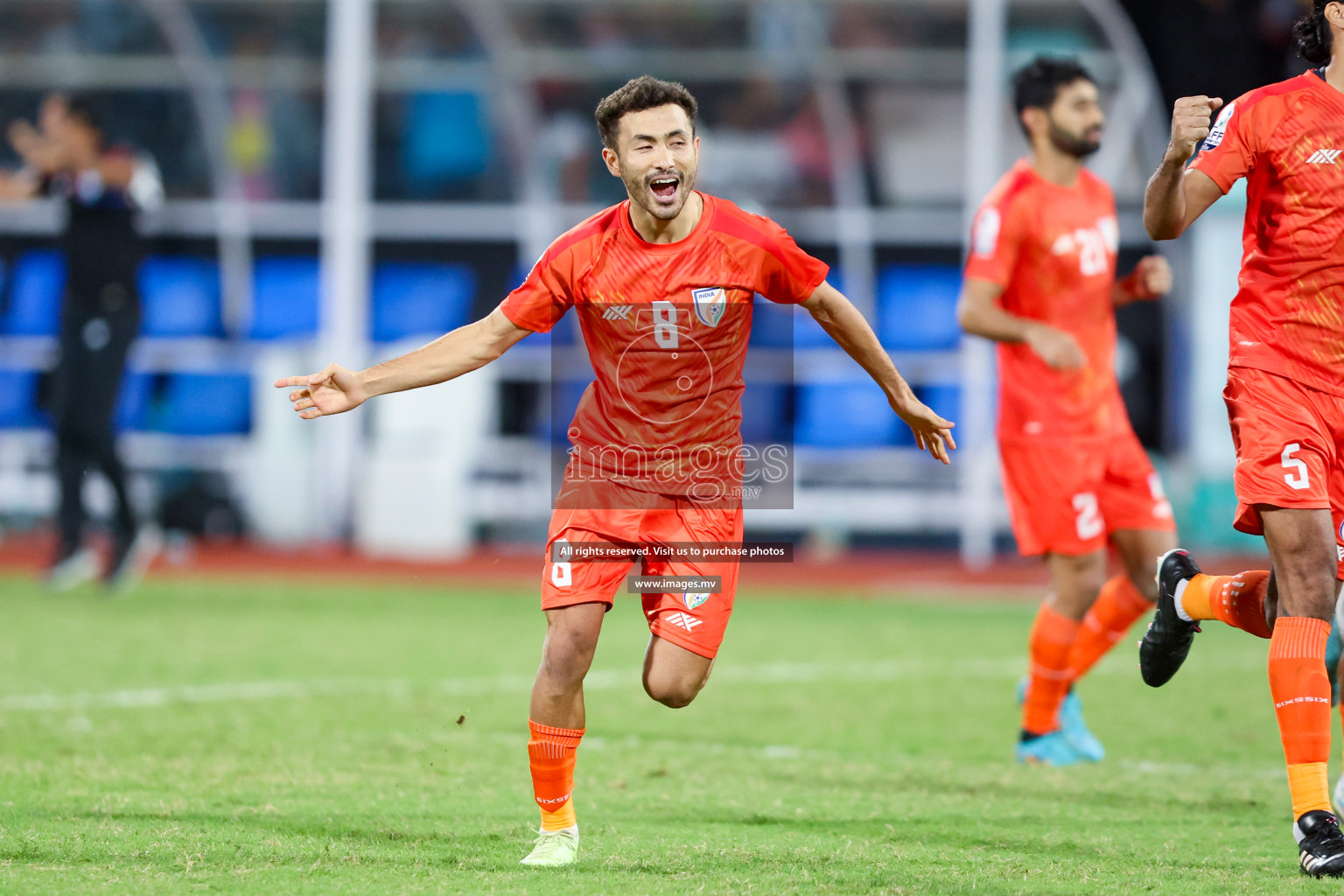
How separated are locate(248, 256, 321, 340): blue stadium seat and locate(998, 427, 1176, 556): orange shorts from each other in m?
12.0

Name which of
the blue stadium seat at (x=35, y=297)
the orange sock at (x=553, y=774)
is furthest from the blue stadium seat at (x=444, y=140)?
the orange sock at (x=553, y=774)

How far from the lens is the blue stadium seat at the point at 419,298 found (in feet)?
56.9

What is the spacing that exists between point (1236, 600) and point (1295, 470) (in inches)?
23.1

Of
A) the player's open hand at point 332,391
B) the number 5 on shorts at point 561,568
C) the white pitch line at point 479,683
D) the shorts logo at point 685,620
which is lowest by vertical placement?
the white pitch line at point 479,683

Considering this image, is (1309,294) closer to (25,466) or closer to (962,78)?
(962,78)

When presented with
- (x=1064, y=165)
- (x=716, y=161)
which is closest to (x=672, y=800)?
(x=1064, y=165)

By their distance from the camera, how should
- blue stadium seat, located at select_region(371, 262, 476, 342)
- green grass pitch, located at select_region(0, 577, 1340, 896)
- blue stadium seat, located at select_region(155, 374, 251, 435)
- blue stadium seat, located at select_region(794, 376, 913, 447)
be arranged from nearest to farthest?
green grass pitch, located at select_region(0, 577, 1340, 896) → blue stadium seat, located at select_region(794, 376, 913, 447) → blue stadium seat, located at select_region(155, 374, 251, 435) → blue stadium seat, located at select_region(371, 262, 476, 342)

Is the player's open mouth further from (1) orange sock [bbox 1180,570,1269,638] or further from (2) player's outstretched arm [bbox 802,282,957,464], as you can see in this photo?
(1) orange sock [bbox 1180,570,1269,638]

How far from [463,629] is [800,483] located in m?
6.00

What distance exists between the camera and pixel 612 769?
6125 mm

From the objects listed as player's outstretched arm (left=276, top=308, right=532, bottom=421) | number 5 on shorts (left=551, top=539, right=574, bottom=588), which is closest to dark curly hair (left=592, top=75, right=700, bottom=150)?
player's outstretched arm (left=276, top=308, right=532, bottom=421)

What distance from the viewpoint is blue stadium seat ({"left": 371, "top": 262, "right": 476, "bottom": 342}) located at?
56.9ft

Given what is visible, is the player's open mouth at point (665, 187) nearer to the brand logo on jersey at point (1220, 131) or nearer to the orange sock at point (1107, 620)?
the brand logo on jersey at point (1220, 131)

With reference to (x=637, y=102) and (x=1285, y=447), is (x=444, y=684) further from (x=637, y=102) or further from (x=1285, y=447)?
(x=1285, y=447)
